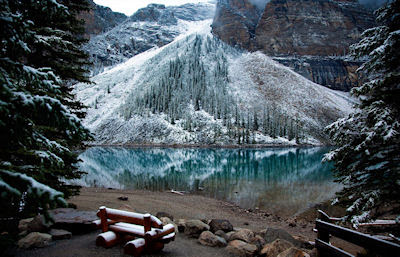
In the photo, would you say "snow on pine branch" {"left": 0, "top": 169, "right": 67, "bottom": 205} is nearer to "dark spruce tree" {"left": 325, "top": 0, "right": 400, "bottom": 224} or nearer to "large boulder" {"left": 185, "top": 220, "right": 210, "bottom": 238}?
"dark spruce tree" {"left": 325, "top": 0, "right": 400, "bottom": 224}

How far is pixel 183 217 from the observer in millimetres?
14906

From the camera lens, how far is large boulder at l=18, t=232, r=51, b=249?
7.00 m

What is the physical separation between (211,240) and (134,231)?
3.03 meters

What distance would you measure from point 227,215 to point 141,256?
34.6 ft

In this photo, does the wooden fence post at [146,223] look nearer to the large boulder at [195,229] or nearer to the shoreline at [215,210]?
the large boulder at [195,229]

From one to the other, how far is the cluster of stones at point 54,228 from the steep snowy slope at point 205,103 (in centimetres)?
9354

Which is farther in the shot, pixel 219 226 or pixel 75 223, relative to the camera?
pixel 219 226

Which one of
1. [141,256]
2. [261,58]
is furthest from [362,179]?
[261,58]

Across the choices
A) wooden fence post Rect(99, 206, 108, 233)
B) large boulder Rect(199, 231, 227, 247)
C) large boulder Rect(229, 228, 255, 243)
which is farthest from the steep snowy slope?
wooden fence post Rect(99, 206, 108, 233)

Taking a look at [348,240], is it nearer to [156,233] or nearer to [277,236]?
[277,236]

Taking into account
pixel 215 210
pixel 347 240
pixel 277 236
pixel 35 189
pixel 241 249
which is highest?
pixel 35 189

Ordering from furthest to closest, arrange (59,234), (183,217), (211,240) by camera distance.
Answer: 1. (183,217)
2. (211,240)
3. (59,234)

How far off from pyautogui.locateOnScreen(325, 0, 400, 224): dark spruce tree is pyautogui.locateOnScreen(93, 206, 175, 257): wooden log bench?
218 inches

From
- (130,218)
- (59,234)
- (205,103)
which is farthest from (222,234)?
(205,103)
